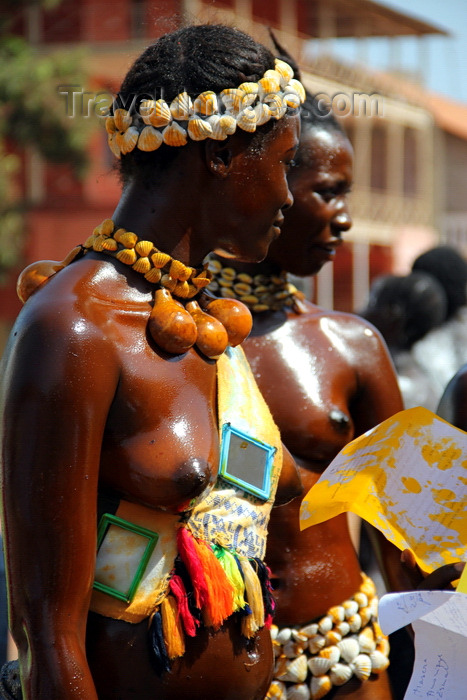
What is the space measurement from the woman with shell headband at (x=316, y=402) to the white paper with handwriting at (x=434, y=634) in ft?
2.75

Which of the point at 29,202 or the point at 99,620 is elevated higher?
the point at 99,620

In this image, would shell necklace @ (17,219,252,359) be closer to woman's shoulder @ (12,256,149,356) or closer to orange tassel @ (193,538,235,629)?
woman's shoulder @ (12,256,149,356)

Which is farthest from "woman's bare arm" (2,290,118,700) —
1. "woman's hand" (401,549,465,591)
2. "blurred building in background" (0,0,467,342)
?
"blurred building in background" (0,0,467,342)

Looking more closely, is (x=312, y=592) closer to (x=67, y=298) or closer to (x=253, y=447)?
(x=253, y=447)

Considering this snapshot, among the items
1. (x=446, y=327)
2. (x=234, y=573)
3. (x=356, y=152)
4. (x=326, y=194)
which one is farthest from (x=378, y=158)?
(x=234, y=573)

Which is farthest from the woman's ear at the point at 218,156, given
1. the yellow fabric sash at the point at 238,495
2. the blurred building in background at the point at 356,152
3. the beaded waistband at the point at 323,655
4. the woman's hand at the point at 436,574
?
the blurred building in background at the point at 356,152

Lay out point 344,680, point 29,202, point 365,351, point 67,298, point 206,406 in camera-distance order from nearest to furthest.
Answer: point 67,298
point 206,406
point 344,680
point 365,351
point 29,202

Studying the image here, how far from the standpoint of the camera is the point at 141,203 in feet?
6.42

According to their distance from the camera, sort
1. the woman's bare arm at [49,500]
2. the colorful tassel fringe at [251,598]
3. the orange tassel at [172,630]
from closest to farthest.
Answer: the woman's bare arm at [49,500], the orange tassel at [172,630], the colorful tassel fringe at [251,598]

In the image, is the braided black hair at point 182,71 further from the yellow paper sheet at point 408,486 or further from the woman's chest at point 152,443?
the yellow paper sheet at point 408,486

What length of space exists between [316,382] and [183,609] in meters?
0.96

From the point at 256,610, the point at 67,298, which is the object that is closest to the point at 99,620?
the point at 256,610

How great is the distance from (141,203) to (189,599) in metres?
0.74

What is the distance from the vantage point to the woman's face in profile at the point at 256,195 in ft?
6.45
